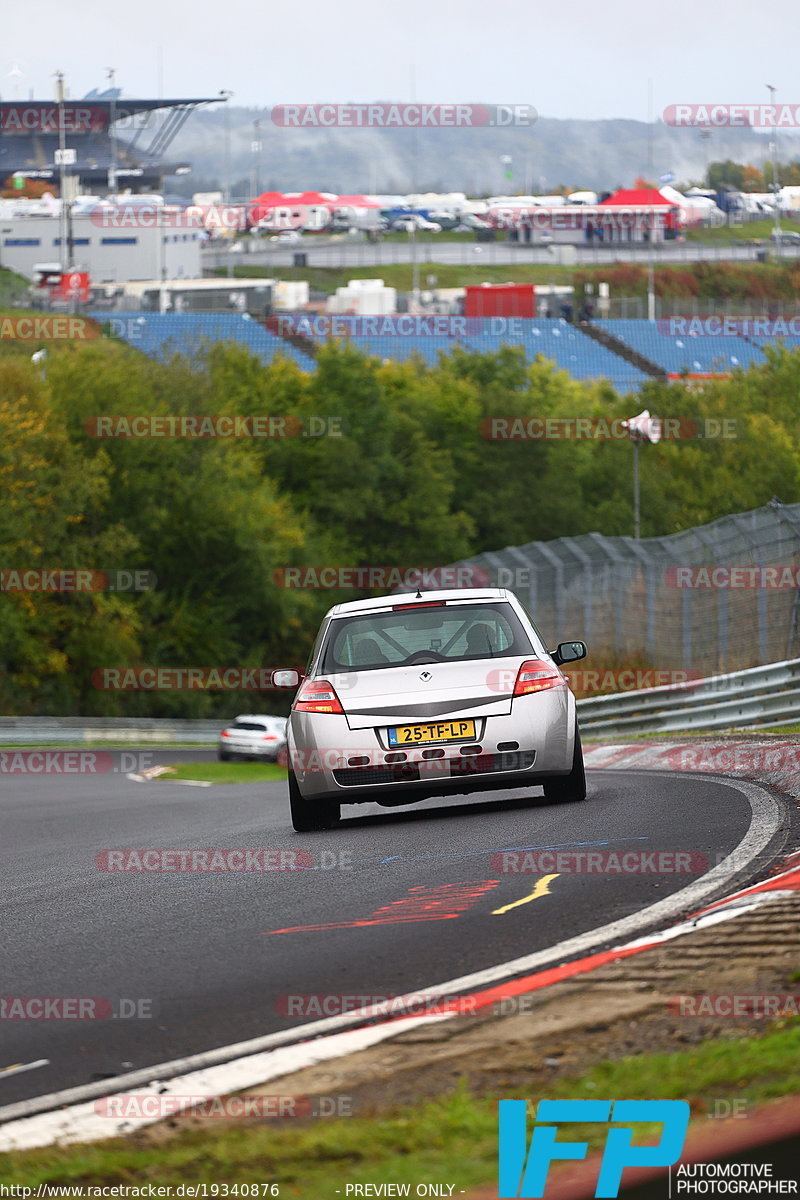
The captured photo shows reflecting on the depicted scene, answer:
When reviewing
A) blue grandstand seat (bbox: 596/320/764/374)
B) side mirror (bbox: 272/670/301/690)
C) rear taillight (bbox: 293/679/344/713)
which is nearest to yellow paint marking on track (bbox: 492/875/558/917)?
rear taillight (bbox: 293/679/344/713)

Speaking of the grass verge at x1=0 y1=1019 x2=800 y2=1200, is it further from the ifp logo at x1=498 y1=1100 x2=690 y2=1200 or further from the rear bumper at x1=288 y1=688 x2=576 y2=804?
the rear bumper at x1=288 y1=688 x2=576 y2=804

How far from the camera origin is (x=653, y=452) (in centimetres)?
7762

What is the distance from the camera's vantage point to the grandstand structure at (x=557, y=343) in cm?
10650

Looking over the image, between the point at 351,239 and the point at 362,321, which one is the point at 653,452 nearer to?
the point at 362,321

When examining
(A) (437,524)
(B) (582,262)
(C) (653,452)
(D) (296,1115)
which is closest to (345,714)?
(D) (296,1115)

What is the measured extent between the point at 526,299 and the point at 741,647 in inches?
4064

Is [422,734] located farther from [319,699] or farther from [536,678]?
[536,678]

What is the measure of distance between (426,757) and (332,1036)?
5681 mm

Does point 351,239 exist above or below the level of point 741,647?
above

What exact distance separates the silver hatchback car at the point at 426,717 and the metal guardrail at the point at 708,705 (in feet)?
30.8

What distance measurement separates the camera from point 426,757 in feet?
36.9

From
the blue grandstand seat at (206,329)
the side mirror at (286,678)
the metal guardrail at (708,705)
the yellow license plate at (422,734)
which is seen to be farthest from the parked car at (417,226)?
the yellow license plate at (422,734)

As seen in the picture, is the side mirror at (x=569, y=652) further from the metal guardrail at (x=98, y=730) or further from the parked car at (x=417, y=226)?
the parked car at (x=417, y=226)

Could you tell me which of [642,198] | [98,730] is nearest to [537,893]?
[98,730]
